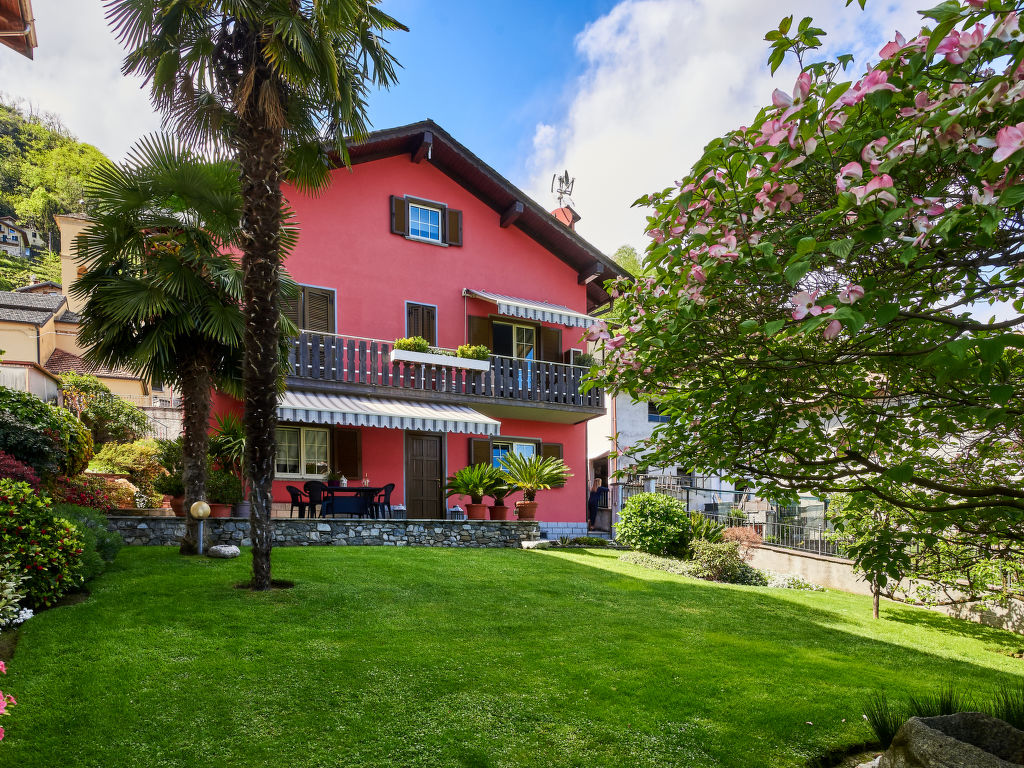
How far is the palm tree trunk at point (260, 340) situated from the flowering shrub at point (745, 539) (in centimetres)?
1069

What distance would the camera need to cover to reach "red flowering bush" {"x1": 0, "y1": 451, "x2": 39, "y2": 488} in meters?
8.98

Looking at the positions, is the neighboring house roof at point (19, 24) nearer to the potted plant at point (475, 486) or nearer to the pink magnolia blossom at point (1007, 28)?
the pink magnolia blossom at point (1007, 28)

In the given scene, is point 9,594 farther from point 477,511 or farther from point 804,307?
point 477,511

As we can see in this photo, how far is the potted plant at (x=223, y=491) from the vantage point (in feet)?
40.8

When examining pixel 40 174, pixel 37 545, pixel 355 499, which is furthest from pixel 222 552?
pixel 40 174

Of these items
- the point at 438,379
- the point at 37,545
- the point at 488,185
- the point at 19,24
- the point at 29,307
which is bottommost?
the point at 37,545

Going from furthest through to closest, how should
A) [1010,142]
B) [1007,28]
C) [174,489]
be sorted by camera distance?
[174,489] < [1007,28] < [1010,142]

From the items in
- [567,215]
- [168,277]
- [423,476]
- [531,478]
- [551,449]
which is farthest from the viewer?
[567,215]

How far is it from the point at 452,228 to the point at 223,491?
1040 centimetres

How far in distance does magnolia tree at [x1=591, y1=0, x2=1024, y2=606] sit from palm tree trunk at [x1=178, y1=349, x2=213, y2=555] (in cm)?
827

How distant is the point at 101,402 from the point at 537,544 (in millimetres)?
13797

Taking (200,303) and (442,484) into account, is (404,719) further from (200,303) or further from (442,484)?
(442,484)

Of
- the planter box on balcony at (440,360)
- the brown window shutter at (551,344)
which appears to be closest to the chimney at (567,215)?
the brown window shutter at (551,344)

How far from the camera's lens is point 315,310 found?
1714 cm
